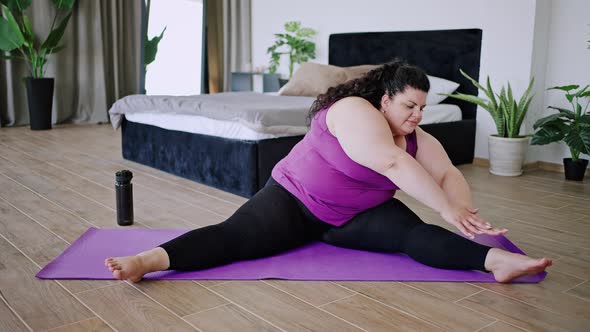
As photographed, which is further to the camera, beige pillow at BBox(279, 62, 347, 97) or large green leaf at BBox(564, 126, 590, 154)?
beige pillow at BBox(279, 62, 347, 97)

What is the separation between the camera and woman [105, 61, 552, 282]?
63.9 inches

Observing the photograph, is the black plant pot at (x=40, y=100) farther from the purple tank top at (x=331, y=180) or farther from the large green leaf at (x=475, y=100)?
the purple tank top at (x=331, y=180)

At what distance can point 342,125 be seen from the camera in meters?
1.72

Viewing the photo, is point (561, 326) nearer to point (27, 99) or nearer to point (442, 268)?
point (442, 268)

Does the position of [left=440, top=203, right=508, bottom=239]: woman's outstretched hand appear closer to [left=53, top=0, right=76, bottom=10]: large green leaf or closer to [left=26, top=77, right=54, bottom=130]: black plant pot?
[left=26, top=77, right=54, bottom=130]: black plant pot

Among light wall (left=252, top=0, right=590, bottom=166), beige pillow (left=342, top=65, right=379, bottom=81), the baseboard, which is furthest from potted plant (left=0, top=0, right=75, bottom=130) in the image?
the baseboard

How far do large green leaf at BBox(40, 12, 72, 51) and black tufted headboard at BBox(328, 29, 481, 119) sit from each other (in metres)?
2.63

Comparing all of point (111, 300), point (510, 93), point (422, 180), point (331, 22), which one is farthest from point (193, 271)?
point (331, 22)

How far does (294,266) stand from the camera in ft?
5.93

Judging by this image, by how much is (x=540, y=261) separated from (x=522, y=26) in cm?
245

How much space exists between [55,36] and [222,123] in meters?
3.12

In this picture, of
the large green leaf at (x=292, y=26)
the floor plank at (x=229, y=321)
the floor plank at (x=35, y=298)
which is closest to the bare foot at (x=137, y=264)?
the floor plank at (x=35, y=298)

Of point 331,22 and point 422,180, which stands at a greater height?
point 331,22

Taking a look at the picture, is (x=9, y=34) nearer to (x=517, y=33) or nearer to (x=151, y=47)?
(x=151, y=47)
